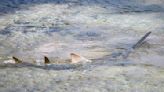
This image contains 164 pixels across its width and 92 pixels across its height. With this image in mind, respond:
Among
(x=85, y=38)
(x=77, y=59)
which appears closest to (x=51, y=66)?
(x=77, y=59)

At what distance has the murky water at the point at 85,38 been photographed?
145cm

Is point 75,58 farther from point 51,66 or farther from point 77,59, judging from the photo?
point 51,66

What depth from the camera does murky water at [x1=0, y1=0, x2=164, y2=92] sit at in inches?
56.9

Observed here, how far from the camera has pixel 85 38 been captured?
1.98 meters

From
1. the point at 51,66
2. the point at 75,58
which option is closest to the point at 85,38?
the point at 75,58

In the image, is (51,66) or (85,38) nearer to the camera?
(51,66)

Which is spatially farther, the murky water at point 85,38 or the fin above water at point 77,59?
the fin above water at point 77,59

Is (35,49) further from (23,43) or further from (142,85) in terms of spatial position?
(142,85)

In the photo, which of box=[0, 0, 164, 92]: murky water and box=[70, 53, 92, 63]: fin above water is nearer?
box=[0, 0, 164, 92]: murky water

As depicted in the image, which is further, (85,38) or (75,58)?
(85,38)

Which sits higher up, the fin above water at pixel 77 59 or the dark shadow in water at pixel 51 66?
the fin above water at pixel 77 59

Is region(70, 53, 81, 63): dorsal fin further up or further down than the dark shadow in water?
further up

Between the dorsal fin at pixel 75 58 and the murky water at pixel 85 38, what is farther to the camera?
the dorsal fin at pixel 75 58

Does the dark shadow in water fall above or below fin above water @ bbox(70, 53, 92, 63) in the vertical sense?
below
